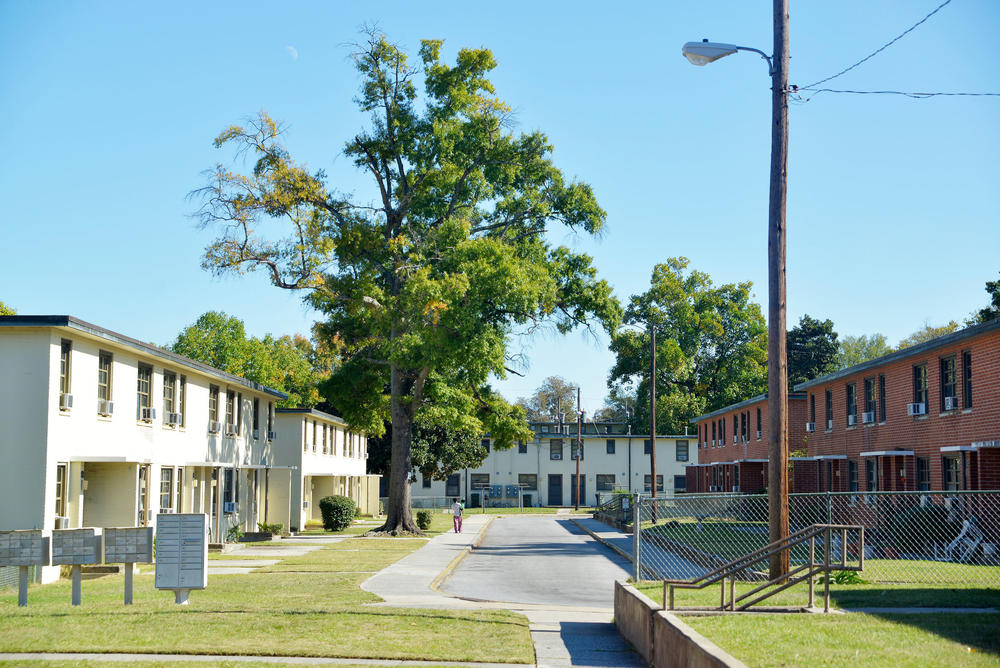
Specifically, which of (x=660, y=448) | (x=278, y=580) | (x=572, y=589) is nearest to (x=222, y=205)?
(x=278, y=580)

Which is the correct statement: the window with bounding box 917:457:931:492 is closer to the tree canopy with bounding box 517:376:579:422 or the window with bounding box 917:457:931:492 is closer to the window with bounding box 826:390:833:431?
the window with bounding box 826:390:833:431

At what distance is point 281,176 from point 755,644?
94.9 feet

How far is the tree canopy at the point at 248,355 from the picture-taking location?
7706 centimetres

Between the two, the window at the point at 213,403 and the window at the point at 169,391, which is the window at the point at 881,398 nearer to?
the window at the point at 213,403

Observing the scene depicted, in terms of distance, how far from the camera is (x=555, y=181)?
39.6 metres

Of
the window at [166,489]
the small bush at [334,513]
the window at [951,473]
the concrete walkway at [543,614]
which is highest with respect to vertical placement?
the window at [951,473]

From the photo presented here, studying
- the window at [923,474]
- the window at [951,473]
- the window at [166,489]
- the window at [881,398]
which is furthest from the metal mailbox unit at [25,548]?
the window at [881,398]

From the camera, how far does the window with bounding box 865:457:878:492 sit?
32916 mm

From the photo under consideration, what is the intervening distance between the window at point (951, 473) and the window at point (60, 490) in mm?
22439

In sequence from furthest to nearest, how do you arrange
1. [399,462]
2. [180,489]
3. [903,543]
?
[399,462] → [180,489] → [903,543]

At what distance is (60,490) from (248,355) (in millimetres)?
56582

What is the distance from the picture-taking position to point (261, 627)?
40.4ft

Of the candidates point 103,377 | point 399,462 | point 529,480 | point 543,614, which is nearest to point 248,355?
point 529,480

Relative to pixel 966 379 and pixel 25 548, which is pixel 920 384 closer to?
pixel 966 379
